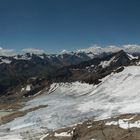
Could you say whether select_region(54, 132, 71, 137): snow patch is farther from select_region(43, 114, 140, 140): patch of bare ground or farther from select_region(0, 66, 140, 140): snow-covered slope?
select_region(0, 66, 140, 140): snow-covered slope

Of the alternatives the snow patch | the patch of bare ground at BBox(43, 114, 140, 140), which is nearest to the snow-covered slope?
the snow patch

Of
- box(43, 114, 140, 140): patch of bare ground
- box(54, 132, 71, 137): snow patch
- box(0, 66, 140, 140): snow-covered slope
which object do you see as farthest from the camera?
box(0, 66, 140, 140): snow-covered slope

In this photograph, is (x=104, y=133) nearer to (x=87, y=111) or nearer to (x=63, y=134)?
(x=63, y=134)

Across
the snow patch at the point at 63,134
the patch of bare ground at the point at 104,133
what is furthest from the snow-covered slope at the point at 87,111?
the patch of bare ground at the point at 104,133

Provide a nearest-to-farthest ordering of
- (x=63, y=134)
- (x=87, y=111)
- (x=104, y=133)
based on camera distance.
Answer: (x=104, y=133) → (x=63, y=134) → (x=87, y=111)

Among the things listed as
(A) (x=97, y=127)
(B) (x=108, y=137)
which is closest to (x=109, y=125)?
(A) (x=97, y=127)

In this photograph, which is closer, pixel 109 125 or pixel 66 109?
pixel 109 125

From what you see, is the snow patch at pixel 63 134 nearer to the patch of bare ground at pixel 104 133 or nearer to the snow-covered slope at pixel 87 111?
the patch of bare ground at pixel 104 133

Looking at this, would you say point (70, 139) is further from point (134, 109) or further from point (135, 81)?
point (135, 81)

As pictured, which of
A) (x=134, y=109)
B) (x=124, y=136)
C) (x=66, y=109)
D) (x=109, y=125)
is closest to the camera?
(x=124, y=136)

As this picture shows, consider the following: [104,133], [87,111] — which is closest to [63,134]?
[104,133]

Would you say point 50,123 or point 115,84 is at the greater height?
point 115,84
